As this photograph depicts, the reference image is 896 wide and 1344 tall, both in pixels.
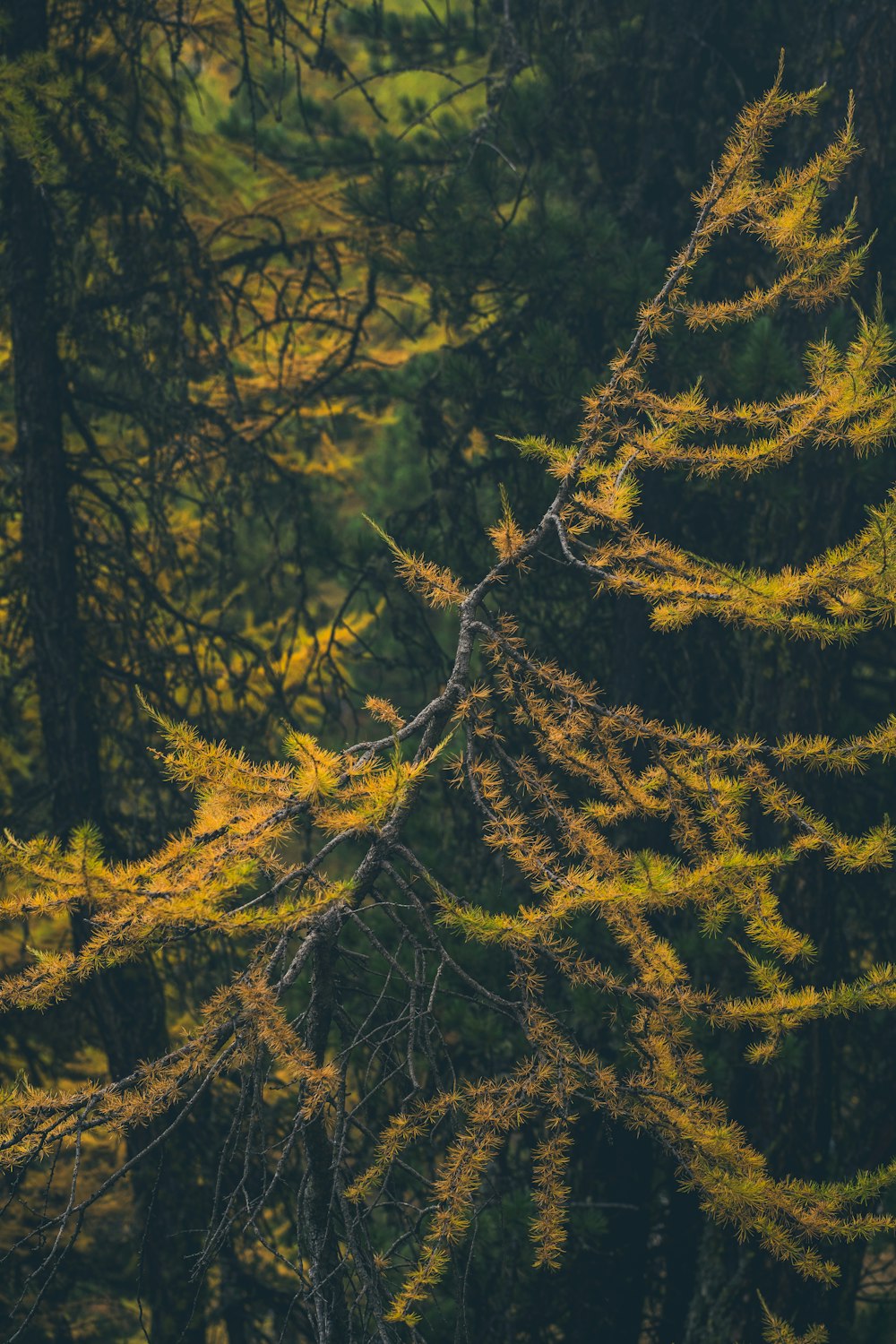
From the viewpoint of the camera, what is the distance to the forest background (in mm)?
4816

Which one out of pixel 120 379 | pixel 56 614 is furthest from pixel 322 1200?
pixel 120 379

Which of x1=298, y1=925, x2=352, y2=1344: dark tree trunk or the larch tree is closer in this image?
x1=298, y1=925, x2=352, y2=1344: dark tree trunk

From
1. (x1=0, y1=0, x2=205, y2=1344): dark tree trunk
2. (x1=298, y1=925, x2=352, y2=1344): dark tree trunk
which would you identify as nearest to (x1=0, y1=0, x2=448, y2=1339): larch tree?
(x1=0, y1=0, x2=205, y2=1344): dark tree trunk

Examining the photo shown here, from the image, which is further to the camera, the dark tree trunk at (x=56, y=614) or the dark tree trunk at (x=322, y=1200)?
the dark tree trunk at (x=56, y=614)

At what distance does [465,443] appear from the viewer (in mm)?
6309

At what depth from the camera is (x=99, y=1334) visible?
7355 mm

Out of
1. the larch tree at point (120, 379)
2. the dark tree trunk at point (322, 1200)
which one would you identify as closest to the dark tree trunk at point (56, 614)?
the larch tree at point (120, 379)

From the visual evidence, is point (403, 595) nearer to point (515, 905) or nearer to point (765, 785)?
point (515, 905)

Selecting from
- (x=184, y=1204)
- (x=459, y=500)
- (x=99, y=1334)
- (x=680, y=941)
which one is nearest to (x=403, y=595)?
(x=459, y=500)

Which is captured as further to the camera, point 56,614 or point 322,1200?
point 56,614

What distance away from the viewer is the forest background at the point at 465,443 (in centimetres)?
482

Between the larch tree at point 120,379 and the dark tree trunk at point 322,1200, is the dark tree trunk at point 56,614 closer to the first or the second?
the larch tree at point 120,379

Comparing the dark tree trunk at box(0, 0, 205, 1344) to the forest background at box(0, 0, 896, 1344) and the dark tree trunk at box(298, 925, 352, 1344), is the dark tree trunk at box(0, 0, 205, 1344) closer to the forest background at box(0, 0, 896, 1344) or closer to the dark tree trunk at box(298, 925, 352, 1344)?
the forest background at box(0, 0, 896, 1344)

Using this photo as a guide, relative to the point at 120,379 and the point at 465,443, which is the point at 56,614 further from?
the point at 465,443
